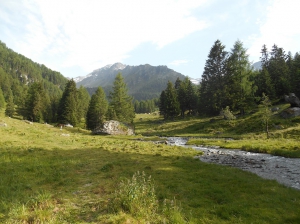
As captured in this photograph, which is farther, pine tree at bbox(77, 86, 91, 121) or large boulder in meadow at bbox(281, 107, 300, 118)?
pine tree at bbox(77, 86, 91, 121)

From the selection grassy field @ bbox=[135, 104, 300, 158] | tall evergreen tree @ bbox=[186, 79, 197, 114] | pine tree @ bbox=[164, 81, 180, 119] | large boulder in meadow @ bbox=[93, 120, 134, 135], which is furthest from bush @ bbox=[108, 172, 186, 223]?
tall evergreen tree @ bbox=[186, 79, 197, 114]

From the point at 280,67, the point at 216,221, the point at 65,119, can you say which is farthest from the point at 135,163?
the point at 280,67

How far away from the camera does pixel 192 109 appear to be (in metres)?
99.3

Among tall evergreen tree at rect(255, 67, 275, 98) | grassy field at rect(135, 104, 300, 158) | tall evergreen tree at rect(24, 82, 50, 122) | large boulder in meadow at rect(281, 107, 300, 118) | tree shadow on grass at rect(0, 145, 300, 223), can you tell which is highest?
tall evergreen tree at rect(255, 67, 275, 98)

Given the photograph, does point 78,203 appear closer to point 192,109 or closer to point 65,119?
point 65,119

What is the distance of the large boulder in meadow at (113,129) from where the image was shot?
4994cm

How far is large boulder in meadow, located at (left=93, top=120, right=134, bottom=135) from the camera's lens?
1966 inches

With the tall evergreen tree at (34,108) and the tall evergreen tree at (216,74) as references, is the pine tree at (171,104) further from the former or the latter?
the tall evergreen tree at (34,108)

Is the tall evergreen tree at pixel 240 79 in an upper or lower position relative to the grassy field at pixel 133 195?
upper

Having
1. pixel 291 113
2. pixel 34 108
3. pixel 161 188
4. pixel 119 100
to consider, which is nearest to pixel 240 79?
pixel 291 113

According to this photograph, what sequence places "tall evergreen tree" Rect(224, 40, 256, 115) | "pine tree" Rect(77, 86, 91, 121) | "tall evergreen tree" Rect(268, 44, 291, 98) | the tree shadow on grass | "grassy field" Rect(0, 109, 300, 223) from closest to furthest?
"grassy field" Rect(0, 109, 300, 223), the tree shadow on grass, "tall evergreen tree" Rect(224, 40, 256, 115), "tall evergreen tree" Rect(268, 44, 291, 98), "pine tree" Rect(77, 86, 91, 121)

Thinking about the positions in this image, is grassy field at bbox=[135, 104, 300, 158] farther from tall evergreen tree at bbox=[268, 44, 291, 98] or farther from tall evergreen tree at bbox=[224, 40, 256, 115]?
tall evergreen tree at bbox=[268, 44, 291, 98]

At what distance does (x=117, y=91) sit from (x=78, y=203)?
56.5 meters

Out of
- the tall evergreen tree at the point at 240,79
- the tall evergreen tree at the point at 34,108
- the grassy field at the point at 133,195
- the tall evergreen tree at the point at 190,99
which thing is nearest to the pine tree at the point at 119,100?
the tall evergreen tree at the point at 34,108
